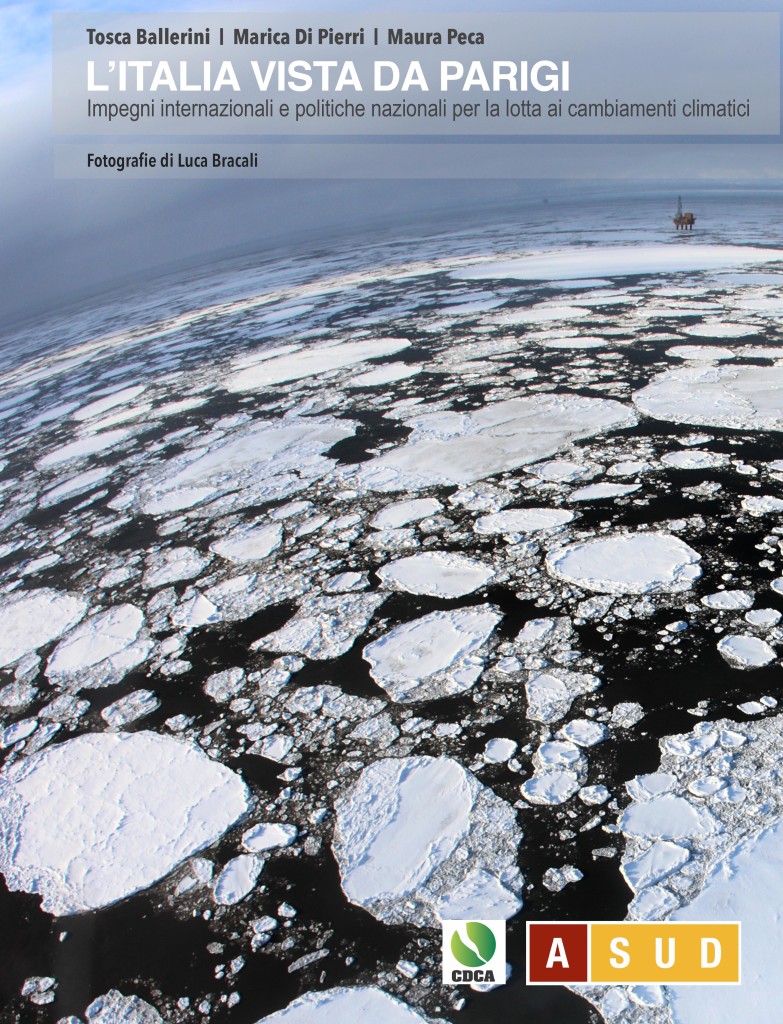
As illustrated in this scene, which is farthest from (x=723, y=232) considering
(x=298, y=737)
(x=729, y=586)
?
(x=298, y=737)

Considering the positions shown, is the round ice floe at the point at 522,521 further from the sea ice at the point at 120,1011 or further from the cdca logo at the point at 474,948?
the sea ice at the point at 120,1011

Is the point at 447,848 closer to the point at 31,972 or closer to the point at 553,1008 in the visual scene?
the point at 553,1008

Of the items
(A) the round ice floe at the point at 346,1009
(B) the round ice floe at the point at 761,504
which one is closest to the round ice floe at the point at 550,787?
(A) the round ice floe at the point at 346,1009

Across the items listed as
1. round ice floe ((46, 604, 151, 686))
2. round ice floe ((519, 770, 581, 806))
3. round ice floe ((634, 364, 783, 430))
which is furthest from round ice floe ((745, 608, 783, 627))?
round ice floe ((46, 604, 151, 686))

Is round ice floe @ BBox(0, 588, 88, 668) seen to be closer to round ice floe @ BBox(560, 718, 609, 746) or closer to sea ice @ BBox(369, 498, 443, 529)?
sea ice @ BBox(369, 498, 443, 529)

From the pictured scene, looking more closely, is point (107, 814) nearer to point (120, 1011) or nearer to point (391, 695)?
point (120, 1011)

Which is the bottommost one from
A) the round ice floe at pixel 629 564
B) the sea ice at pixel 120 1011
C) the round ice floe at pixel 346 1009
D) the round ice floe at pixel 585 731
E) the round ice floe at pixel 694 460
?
the sea ice at pixel 120 1011

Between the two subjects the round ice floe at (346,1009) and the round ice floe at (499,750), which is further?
the round ice floe at (499,750)
